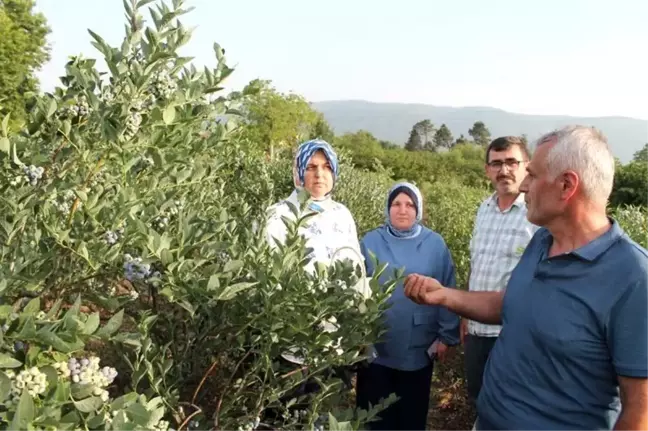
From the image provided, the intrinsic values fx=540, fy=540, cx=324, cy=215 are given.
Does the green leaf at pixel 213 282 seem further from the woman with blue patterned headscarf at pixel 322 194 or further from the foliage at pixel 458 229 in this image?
the foliage at pixel 458 229

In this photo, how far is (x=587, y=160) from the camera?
1.61 m

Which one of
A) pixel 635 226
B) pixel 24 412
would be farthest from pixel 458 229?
pixel 24 412

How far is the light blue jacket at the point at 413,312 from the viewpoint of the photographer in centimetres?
302

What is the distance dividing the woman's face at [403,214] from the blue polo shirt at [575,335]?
4.20 ft

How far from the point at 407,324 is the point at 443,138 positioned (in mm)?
72565

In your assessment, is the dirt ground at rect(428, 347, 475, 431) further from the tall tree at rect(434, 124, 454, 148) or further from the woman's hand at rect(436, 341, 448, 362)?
the tall tree at rect(434, 124, 454, 148)

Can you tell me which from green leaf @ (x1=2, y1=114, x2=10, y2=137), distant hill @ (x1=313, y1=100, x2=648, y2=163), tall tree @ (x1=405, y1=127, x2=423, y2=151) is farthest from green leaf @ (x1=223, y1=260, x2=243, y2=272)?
tall tree @ (x1=405, y1=127, x2=423, y2=151)

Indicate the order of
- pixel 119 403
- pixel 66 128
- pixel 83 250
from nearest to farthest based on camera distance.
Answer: pixel 119 403 → pixel 83 250 → pixel 66 128

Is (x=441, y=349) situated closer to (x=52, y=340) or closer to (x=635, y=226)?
(x=635, y=226)

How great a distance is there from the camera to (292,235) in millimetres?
1639

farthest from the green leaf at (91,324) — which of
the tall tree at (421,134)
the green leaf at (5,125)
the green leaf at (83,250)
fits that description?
the tall tree at (421,134)

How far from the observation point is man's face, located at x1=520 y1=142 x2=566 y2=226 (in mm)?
1665

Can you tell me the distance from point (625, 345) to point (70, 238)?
1.51 m

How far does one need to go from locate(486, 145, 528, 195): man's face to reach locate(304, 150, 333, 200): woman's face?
0.99 meters
